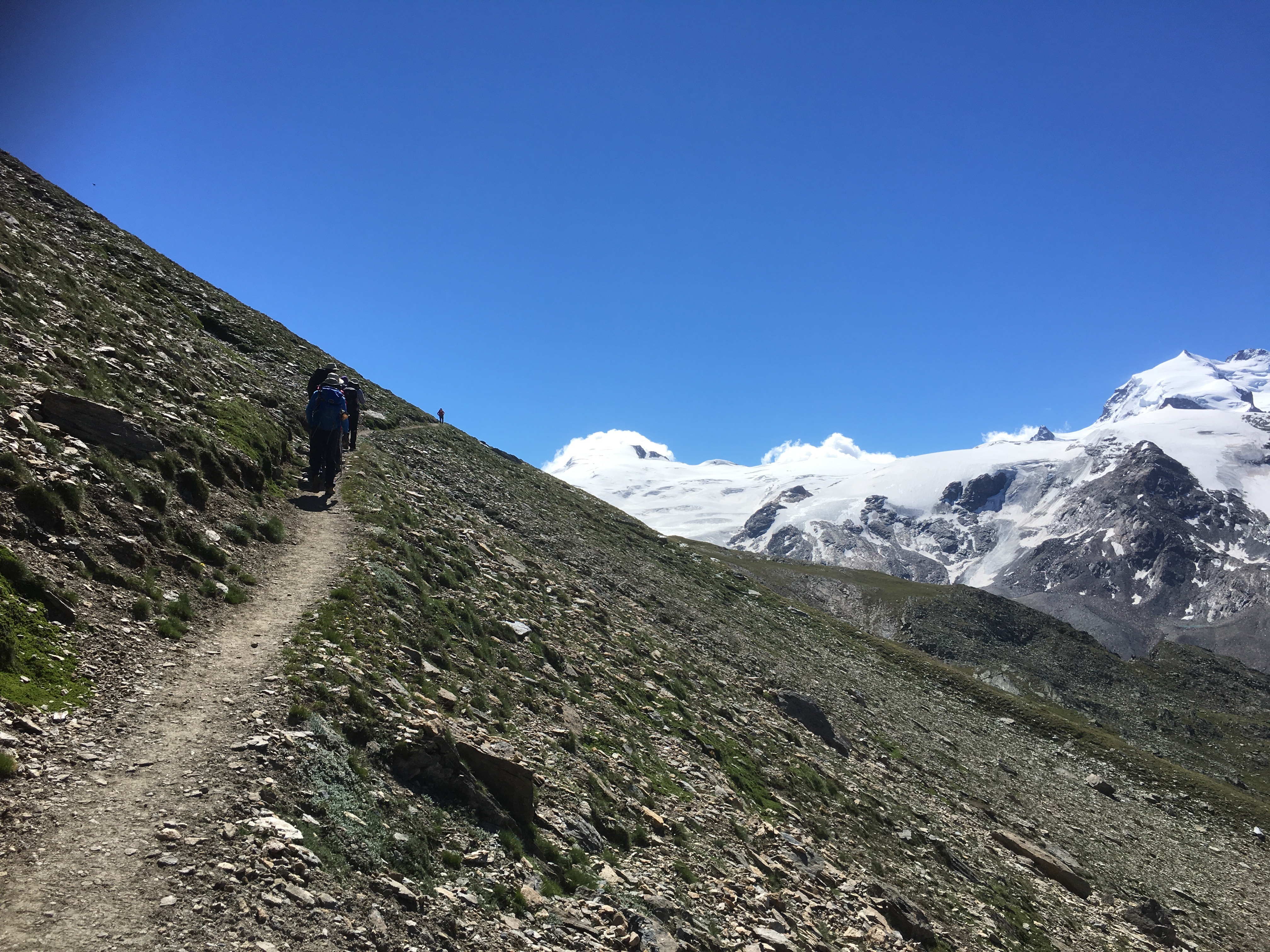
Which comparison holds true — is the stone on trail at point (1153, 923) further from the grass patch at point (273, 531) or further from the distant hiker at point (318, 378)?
the distant hiker at point (318, 378)

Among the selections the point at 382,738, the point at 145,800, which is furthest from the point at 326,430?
the point at 145,800

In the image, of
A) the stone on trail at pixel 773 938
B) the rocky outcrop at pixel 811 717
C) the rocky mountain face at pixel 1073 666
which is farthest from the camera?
the rocky mountain face at pixel 1073 666

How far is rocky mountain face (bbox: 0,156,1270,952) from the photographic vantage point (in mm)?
8977

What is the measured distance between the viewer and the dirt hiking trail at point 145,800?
723 cm

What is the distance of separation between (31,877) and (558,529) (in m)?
40.9

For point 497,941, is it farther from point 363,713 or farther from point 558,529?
point 558,529

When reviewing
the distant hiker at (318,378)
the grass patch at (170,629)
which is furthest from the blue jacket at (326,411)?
the grass patch at (170,629)

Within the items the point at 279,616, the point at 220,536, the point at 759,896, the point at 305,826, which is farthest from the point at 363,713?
the point at 759,896

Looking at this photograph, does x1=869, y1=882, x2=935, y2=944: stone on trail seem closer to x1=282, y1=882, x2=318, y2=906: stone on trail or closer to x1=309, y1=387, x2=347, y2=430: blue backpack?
x1=282, y1=882, x2=318, y2=906: stone on trail

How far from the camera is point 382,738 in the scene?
12.4m

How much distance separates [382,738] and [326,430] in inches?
733

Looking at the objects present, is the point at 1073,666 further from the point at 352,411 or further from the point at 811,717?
the point at 352,411

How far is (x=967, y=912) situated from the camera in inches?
869

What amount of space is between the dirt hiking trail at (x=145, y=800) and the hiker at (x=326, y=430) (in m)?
13.5
